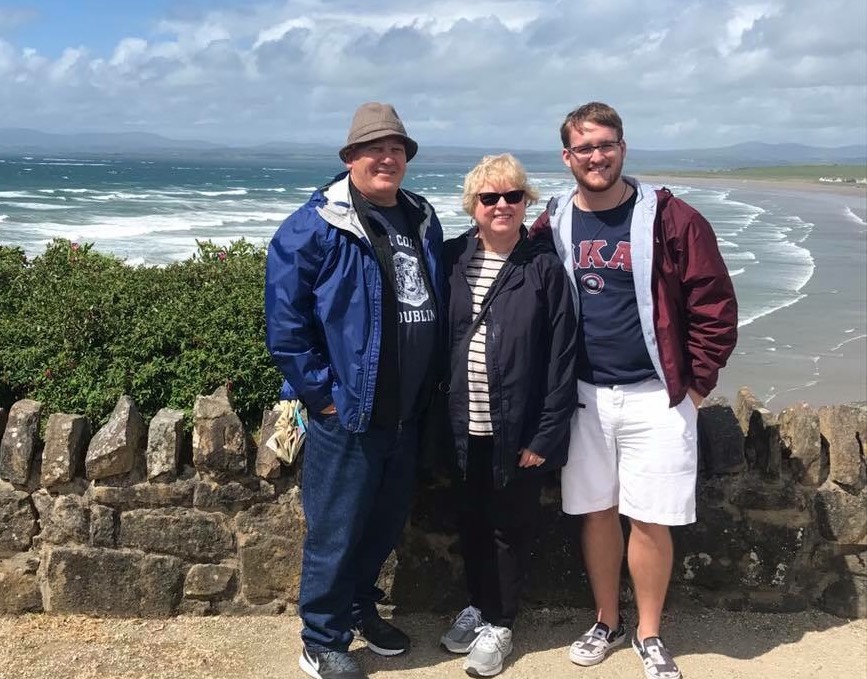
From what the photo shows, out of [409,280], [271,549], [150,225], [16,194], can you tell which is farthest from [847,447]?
[16,194]

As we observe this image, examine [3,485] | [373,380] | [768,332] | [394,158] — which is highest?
[394,158]

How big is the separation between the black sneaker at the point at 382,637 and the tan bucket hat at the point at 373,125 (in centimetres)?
202

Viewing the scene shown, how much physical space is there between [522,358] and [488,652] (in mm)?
1285

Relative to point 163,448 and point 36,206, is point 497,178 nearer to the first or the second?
point 163,448

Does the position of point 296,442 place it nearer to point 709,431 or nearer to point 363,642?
point 363,642

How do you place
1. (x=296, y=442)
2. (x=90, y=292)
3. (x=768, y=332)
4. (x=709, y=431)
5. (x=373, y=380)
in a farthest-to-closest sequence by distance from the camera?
(x=768, y=332) → (x=90, y=292) → (x=709, y=431) → (x=296, y=442) → (x=373, y=380)

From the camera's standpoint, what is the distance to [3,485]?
3824 millimetres

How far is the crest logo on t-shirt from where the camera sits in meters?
3.41

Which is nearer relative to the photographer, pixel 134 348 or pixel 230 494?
pixel 230 494

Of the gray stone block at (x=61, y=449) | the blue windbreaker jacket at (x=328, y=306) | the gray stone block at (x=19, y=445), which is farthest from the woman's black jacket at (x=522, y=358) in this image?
the gray stone block at (x=19, y=445)

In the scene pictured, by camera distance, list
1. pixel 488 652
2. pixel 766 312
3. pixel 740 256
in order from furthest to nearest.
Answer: pixel 740 256
pixel 766 312
pixel 488 652

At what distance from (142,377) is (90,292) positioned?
0.85m

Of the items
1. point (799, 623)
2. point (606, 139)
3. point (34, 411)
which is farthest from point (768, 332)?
point (34, 411)

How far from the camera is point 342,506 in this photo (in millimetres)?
3461
